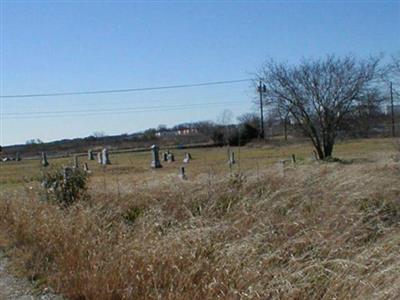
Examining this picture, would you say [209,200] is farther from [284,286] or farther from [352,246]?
[284,286]

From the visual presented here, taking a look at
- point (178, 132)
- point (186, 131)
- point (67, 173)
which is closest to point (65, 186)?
point (67, 173)

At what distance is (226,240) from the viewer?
5973 mm

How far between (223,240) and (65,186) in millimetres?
5226

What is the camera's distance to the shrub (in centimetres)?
998

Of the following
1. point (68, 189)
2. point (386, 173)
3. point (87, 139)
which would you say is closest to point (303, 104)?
point (386, 173)

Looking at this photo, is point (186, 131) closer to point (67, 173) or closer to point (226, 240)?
point (67, 173)

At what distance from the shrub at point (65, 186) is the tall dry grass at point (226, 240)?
470 mm

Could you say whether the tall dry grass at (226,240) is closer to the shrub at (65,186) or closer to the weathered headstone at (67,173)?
the shrub at (65,186)

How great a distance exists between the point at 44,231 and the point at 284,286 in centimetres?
411

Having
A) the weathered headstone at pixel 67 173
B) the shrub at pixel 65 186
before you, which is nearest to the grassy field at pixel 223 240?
the shrub at pixel 65 186

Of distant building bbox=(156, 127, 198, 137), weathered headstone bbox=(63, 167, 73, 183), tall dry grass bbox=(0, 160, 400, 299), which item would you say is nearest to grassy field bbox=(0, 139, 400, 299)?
tall dry grass bbox=(0, 160, 400, 299)

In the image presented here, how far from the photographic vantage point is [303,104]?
3428 cm

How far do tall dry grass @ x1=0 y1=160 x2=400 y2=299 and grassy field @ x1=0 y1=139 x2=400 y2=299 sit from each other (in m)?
0.02

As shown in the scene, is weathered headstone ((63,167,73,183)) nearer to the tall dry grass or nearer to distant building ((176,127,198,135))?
the tall dry grass
